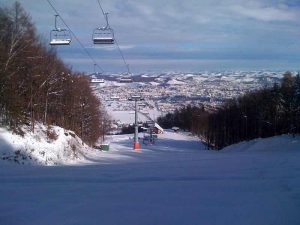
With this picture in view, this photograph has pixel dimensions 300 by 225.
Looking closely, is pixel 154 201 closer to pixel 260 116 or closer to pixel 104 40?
pixel 104 40

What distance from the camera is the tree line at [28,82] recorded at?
30.8m

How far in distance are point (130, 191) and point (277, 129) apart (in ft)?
177

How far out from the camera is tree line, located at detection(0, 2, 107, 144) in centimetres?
3075

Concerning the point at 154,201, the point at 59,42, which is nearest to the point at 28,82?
the point at 59,42

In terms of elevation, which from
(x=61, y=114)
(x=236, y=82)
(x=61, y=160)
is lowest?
(x=61, y=160)

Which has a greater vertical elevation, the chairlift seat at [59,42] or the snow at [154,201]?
the chairlift seat at [59,42]

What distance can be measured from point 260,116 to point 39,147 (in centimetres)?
3921

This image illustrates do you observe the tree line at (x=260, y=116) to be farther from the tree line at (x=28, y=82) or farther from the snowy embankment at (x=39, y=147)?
the snowy embankment at (x=39, y=147)

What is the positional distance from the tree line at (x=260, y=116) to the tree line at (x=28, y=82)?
2622cm

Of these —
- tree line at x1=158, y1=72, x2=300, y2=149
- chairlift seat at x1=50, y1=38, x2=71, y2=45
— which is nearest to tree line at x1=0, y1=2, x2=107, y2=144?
chairlift seat at x1=50, y1=38, x2=71, y2=45

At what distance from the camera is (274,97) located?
60438 millimetres

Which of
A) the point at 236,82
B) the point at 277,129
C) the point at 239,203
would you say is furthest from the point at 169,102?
the point at 239,203

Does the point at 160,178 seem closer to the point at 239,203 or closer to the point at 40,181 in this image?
the point at 40,181

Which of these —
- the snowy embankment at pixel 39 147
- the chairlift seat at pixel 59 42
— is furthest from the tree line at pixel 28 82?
the chairlift seat at pixel 59 42
